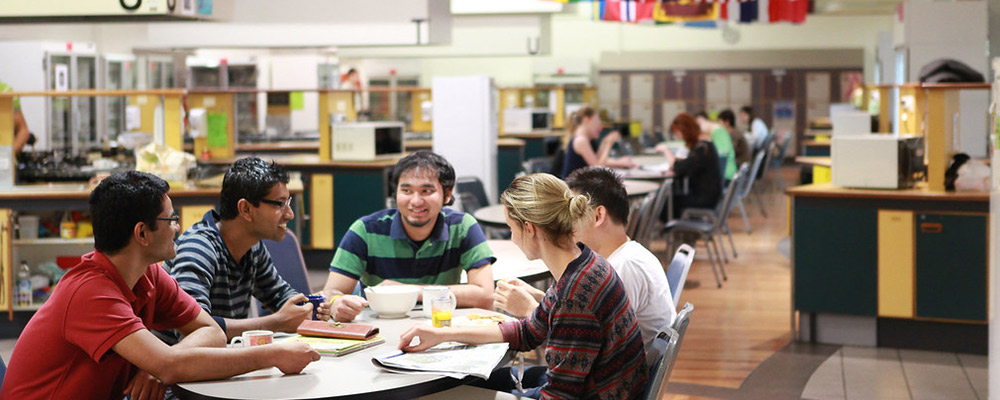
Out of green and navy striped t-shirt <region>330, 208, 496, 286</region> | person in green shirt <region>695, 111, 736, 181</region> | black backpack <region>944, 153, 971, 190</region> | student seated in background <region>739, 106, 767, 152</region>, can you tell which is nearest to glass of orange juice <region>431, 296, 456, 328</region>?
green and navy striped t-shirt <region>330, 208, 496, 286</region>

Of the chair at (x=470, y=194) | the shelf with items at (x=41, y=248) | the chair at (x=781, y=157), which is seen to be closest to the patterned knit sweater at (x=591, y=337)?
the chair at (x=470, y=194)

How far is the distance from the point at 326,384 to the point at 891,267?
4109 mm

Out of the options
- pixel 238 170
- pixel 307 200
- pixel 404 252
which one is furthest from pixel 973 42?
pixel 238 170

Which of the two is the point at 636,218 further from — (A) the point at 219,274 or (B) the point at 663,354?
(B) the point at 663,354

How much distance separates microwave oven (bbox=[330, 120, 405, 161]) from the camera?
874cm

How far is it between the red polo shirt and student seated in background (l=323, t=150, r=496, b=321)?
1.21 meters

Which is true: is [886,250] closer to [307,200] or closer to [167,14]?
[167,14]

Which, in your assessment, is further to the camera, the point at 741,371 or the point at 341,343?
the point at 741,371

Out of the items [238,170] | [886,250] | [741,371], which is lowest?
[741,371]

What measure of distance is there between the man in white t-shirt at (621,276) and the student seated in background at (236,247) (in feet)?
1.92

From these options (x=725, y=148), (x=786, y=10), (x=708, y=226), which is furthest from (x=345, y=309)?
(x=786, y=10)

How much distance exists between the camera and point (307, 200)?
8.73m

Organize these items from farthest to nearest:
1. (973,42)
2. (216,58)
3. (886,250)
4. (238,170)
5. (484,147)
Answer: (216,58), (973,42), (484,147), (886,250), (238,170)

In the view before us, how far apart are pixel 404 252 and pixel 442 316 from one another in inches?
31.5
